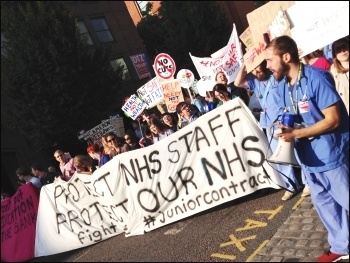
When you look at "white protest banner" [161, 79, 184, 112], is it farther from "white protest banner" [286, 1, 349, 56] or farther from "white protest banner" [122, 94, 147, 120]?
"white protest banner" [286, 1, 349, 56]

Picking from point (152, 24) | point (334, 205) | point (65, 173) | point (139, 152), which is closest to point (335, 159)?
point (334, 205)

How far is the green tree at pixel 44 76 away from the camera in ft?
50.2

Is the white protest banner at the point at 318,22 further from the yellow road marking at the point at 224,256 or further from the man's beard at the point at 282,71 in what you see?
the yellow road marking at the point at 224,256

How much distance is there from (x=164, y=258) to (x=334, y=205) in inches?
80.2

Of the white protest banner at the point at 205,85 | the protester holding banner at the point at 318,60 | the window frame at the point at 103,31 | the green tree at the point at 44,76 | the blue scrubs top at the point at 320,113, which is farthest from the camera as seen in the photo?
the window frame at the point at 103,31

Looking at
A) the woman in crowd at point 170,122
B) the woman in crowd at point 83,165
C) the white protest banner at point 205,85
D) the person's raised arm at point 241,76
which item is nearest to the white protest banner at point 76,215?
the woman in crowd at point 83,165

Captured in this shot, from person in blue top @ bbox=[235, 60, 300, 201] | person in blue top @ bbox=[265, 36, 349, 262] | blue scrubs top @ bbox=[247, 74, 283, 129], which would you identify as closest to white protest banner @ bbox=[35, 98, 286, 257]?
person in blue top @ bbox=[235, 60, 300, 201]

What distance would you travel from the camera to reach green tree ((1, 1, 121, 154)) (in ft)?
50.2

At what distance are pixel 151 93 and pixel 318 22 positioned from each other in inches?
201

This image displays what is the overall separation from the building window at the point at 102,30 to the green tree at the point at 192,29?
3.92m

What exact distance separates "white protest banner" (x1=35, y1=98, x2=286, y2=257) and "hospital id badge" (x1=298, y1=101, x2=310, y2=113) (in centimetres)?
173

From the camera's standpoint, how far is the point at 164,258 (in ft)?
13.8

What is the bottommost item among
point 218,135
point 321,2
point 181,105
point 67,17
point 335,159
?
point 335,159

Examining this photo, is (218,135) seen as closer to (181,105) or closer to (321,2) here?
(181,105)
